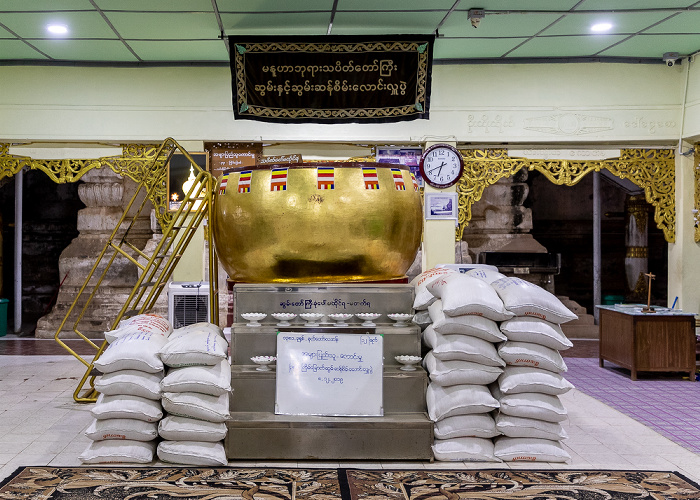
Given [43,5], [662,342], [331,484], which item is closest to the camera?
[331,484]

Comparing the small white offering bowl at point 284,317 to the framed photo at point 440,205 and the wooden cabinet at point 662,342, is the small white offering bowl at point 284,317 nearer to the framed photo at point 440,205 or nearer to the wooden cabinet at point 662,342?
the wooden cabinet at point 662,342

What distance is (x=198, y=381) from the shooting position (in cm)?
316

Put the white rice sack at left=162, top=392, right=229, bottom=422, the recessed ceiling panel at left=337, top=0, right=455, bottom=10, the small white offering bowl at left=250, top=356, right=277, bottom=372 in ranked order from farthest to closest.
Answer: the recessed ceiling panel at left=337, top=0, right=455, bottom=10 < the small white offering bowl at left=250, top=356, right=277, bottom=372 < the white rice sack at left=162, top=392, right=229, bottom=422

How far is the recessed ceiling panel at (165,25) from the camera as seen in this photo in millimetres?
5727

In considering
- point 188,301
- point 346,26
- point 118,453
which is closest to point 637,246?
point 346,26

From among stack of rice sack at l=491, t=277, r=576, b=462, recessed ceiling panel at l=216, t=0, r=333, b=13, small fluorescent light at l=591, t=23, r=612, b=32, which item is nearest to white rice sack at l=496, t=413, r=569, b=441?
stack of rice sack at l=491, t=277, r=576, b=462

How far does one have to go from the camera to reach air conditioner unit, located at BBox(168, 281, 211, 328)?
6.80 metres

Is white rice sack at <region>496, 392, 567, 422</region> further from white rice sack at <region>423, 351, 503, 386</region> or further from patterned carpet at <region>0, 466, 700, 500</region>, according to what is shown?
patterned carpet at <region>0, 466, 700, 500</region>

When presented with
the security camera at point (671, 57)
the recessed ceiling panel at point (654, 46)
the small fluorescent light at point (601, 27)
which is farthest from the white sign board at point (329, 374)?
the security camera at point (671, 57)

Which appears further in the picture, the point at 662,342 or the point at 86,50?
the point at 86,50

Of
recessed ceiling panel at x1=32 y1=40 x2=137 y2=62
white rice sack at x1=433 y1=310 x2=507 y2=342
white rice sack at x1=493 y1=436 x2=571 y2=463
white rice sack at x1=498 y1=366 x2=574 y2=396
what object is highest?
recessed ceiling panel at x1=32 y1=40 x2=137 y2=62

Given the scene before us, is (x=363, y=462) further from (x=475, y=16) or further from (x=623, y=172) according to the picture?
(x=623, y=172)

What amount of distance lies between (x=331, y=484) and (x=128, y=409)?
1084 millimetres

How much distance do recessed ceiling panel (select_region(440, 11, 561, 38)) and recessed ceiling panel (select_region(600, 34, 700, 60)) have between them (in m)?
1.12
